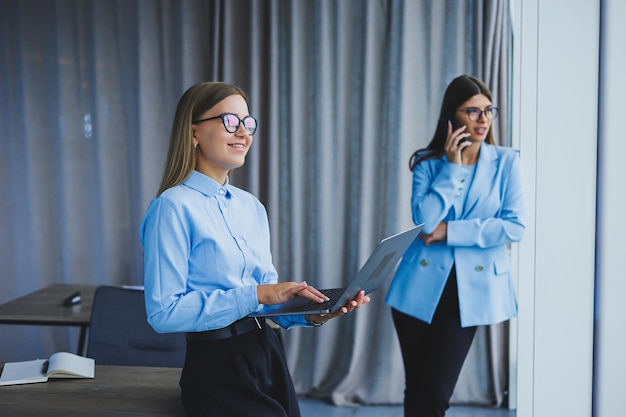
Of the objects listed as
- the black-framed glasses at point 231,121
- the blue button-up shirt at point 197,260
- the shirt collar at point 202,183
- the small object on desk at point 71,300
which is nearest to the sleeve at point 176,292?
the blue button-up shirt at point 197,260

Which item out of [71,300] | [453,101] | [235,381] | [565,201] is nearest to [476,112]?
[453,101]

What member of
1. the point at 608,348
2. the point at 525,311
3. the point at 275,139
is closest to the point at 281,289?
the point at 525,311

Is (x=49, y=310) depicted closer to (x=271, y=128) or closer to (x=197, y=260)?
(x=271, y=128)

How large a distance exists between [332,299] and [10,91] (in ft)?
11.1

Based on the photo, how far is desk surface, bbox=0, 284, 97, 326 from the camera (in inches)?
104

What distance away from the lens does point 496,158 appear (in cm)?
245

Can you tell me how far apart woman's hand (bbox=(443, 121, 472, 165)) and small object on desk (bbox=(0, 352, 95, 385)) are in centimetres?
150

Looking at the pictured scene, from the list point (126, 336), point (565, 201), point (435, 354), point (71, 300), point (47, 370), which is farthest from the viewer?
point (71, 300)

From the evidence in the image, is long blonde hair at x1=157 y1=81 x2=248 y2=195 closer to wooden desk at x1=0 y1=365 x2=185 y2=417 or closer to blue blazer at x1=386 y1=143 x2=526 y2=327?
wooden desk at x1=0 y1=365 x2=185 y2=417

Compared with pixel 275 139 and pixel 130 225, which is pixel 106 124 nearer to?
pixel 130 225

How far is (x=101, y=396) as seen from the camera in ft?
5.30

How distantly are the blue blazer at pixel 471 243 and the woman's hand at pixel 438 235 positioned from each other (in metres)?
0.02

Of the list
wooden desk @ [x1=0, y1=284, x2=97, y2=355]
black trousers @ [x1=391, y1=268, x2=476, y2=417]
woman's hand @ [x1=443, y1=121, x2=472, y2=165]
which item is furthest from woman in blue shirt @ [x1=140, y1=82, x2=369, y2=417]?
wooden desk @ [x1=0, y1=284, x2=97, y2=355]

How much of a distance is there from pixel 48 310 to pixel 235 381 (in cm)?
174
